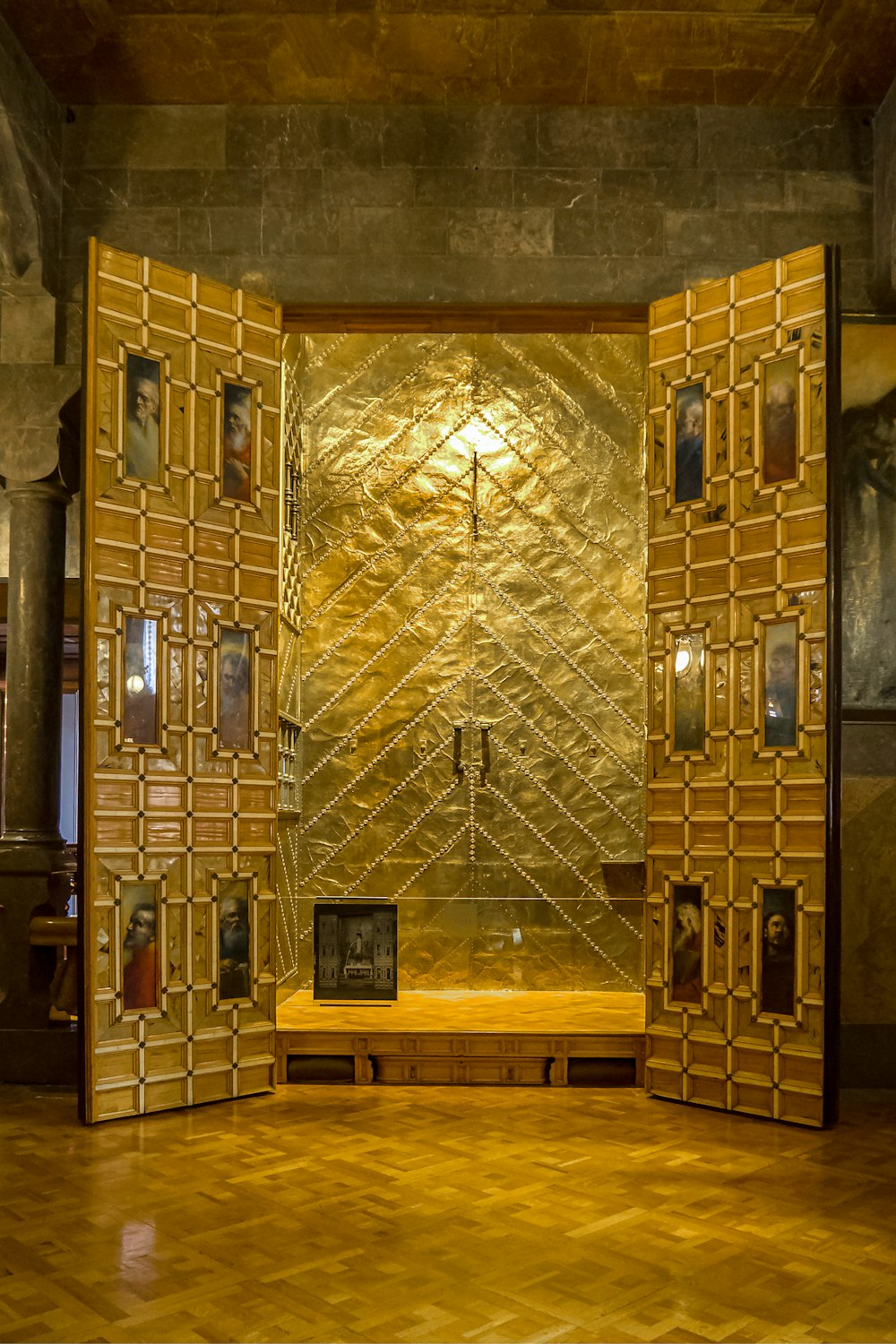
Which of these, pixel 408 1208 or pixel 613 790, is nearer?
pixel 408 1208

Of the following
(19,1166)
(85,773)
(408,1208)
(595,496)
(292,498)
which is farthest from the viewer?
(595,496)

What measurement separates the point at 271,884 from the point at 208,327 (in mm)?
2687

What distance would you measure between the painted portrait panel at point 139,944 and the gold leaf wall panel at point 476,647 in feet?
8.27

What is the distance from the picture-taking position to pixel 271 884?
247 inches

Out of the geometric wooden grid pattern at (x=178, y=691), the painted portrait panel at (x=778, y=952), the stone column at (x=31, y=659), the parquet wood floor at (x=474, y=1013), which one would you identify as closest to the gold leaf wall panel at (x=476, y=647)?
the parquet wood floor at (x=474, y=1013)

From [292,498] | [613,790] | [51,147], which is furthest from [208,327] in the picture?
[613,790]

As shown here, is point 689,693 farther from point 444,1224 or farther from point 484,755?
point 444,1224

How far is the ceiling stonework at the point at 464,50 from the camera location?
5.93m

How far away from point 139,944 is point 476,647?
11.4 ft

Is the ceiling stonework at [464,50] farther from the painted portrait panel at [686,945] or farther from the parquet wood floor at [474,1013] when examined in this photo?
the parquet wood floor at [474,1013]

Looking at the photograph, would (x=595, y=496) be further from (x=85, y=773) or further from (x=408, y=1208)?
(x=408, y=1208)

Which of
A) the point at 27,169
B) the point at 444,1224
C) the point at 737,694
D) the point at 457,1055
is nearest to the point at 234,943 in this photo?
the point at 457,1055

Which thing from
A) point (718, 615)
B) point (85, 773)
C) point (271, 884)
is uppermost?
point (718, 615)

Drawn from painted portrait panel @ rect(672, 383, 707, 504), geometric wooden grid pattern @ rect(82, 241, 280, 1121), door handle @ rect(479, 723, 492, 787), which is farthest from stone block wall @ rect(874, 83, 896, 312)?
door handle @ rect(479, 723, 492, 787)
